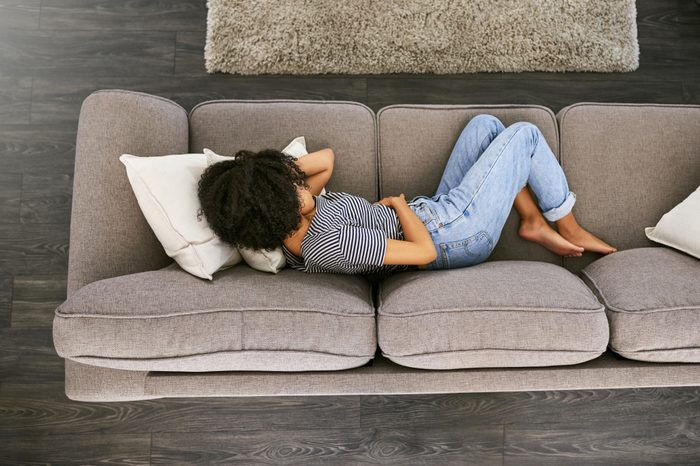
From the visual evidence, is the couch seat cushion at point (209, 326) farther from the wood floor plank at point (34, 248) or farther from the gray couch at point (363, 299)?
the wood floor plank at point (34, 248)

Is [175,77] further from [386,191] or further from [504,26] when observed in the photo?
[504,26]

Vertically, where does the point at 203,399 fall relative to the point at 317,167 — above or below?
below

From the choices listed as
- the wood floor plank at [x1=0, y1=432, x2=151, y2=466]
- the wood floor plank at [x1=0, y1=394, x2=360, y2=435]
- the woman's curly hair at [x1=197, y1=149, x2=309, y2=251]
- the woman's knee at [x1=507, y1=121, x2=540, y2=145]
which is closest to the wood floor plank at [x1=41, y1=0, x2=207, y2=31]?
the woman's curly hair at [x1=197, y1=149, x2=309, y2=251]

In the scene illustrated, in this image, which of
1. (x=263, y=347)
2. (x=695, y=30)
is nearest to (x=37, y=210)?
(x=263, y=347)

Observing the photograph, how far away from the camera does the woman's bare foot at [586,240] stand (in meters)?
1.49

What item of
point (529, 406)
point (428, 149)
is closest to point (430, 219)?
point (428, 149)

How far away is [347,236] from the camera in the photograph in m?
1.26

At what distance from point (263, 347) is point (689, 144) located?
4.28 feet

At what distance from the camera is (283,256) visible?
1.34m

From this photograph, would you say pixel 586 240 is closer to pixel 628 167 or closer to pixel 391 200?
pixel 628 167

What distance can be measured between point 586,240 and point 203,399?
1290 mm

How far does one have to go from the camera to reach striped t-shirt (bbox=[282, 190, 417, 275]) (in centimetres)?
125

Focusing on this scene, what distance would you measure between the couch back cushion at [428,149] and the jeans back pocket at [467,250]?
0.34 feet

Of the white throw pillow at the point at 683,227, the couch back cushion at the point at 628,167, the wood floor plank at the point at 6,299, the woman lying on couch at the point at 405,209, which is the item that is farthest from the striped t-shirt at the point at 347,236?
the wood floor plank at the point at 6,299
